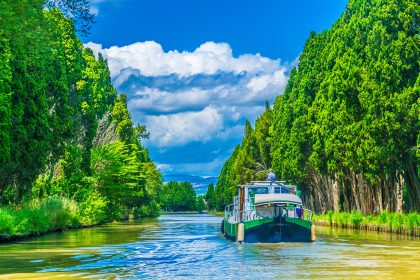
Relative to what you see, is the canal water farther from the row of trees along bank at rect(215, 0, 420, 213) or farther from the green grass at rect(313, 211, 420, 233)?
the row of trees along bank at rect(215, 0, 420, 213)

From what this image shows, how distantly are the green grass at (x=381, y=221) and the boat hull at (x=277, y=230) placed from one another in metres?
7.10

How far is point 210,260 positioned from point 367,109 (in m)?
19.0

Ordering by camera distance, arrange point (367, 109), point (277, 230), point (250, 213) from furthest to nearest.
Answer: point (367, 109) → point (250, 213) → point (277, 230)

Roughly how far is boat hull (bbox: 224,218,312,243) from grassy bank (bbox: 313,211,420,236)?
7058 mm

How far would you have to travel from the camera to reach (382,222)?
135 ft

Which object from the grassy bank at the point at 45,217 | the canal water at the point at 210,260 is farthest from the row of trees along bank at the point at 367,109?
the grassy bank at the point at 45,217

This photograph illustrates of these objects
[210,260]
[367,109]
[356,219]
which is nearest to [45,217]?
[210,260]

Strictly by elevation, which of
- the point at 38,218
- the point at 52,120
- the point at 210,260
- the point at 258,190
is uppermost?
the point at 52,120

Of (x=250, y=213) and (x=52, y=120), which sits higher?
(x=52, y=120)

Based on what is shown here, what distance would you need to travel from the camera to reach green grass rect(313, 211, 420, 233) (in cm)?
3637

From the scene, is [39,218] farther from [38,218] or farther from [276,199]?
[276,199]

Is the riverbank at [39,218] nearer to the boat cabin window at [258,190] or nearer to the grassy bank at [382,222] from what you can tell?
the boat cabin window at [258,190]

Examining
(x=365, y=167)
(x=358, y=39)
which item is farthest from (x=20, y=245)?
(x=358, y=39)

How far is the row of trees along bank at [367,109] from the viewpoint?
36.8 metres
